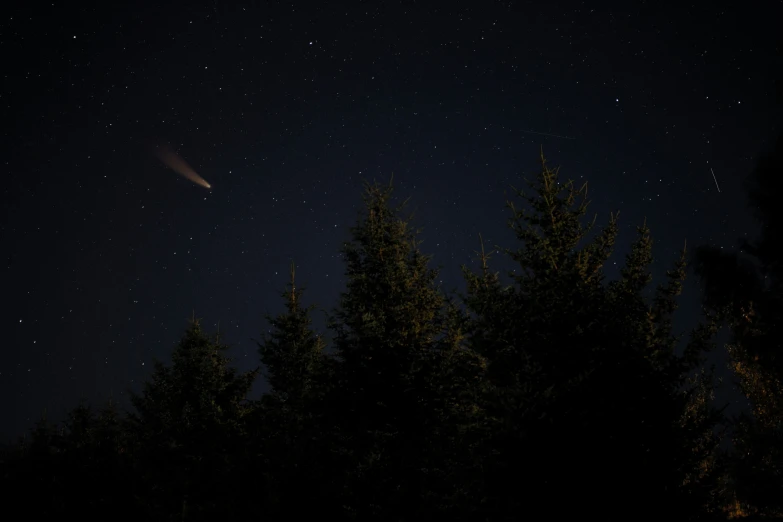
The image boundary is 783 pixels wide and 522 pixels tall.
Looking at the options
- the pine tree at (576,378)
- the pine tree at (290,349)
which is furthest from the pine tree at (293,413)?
the pine tree at (576,378)

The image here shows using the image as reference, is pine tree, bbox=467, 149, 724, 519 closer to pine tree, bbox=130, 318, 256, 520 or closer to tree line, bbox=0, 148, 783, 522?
tree line, bbox=0, 148, 783, 522

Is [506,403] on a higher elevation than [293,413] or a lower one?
lower

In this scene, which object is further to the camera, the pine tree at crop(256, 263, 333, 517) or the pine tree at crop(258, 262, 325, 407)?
the pine tree at crop(258, 262, 325, 407)

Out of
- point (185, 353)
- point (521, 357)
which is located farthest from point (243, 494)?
point (521, 357)

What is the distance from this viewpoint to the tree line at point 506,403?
8000 mm

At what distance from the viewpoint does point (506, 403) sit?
8.42 m

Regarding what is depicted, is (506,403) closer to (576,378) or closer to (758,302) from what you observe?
(576,378)

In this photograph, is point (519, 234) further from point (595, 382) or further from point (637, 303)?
point (595, 382)

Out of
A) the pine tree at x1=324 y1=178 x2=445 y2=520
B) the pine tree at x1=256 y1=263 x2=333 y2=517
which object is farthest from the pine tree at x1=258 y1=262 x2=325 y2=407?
the pine tree at x1=324 y1=178 x2=445 y2=520

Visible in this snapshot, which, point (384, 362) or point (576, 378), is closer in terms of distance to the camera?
point (576, 378)

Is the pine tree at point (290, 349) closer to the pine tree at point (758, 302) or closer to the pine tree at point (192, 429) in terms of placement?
the pine tree at point (192, 429)

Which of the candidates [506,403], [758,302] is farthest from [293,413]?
[758,302]

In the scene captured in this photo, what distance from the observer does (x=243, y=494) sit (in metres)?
15.6

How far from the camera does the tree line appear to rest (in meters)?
8.00
